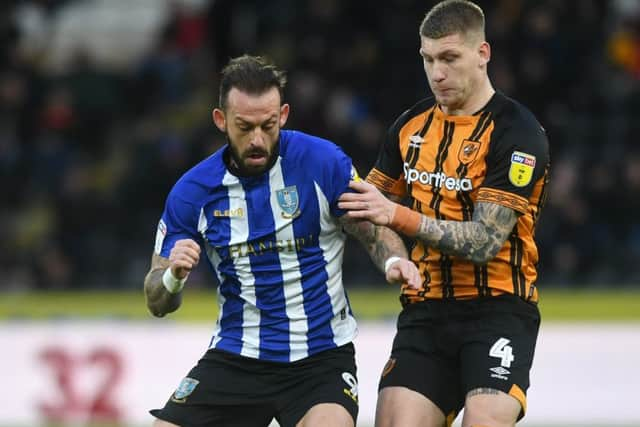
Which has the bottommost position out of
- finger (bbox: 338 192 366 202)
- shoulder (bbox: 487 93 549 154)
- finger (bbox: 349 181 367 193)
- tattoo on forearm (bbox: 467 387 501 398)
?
tattoo on forearm (bbox: 467 387 501 398)

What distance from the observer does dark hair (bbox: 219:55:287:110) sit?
5.40 metres

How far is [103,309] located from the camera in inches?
421

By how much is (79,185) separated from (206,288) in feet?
6.69

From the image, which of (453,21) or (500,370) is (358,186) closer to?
(453,21)

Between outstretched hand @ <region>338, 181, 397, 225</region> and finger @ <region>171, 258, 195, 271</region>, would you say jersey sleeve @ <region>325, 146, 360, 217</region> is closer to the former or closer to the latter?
outstretched hand @ <region>338, 181, 397, 225</region>

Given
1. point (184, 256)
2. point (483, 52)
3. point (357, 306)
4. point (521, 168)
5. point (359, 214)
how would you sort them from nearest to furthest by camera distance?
point (184, 256) < point (359, 214) < point (521, 168) < point (483, 52) < point (357, 306)

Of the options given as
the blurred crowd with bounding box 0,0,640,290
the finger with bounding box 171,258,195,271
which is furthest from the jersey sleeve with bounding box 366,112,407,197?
the blurred crowd with bounding box 0,0,640,290

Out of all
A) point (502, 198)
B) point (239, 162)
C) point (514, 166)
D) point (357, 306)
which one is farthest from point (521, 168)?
point (357, 306)

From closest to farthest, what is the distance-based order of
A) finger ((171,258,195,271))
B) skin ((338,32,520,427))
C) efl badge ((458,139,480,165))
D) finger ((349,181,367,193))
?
finger ((171,258,195,271)) → skin ((338,32,520,427)) → finger ((349,181,367,193)) → efl badge ((458,139,480,165))

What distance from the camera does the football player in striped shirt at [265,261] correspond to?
545cm

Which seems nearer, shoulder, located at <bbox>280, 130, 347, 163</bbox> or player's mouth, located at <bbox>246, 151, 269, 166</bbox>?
player's mouth, located at <bbox>246, 151, 269, 166</bbox>

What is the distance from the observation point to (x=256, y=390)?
18.0 feet

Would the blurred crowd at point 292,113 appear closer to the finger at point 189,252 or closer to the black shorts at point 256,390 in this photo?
the black shorts at point 256,390

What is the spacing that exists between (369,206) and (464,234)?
1.38 ft
